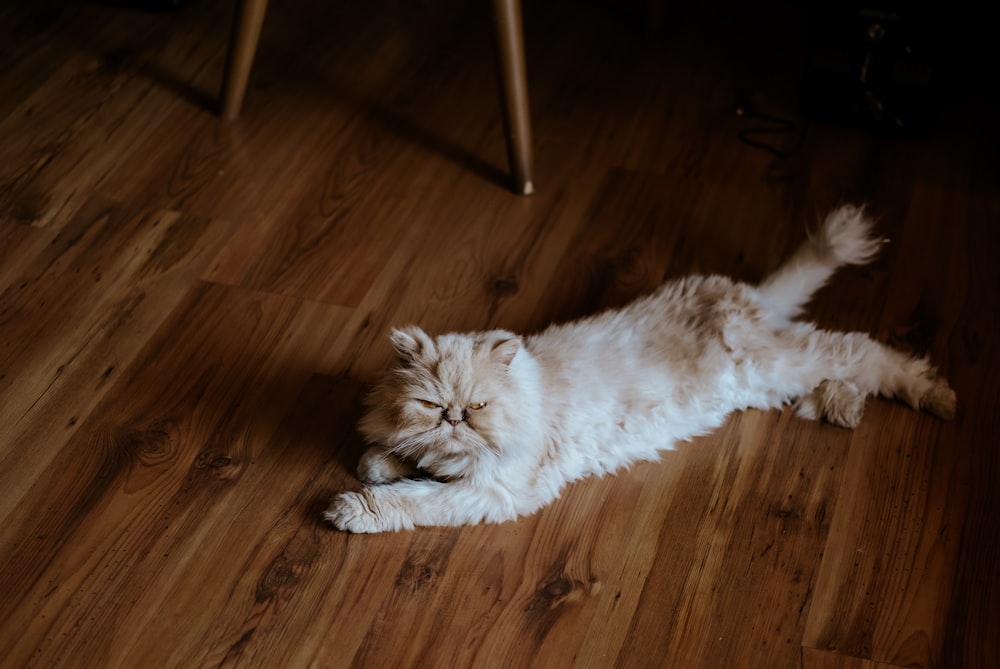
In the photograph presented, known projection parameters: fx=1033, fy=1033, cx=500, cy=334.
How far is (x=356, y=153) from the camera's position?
2020 millimetres

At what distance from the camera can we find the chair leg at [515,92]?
177 cm

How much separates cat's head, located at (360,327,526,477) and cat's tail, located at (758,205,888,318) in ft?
1.59

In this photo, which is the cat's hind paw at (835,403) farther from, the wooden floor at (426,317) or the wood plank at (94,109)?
the wood plank at (94,109)

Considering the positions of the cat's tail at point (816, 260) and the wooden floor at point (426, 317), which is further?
the cat's tail at point (816, 260)

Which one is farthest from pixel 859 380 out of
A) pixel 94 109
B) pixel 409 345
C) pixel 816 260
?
pixel 94 109

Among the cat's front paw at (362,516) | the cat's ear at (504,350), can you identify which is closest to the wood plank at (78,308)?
the cat's front paw at (362,516)

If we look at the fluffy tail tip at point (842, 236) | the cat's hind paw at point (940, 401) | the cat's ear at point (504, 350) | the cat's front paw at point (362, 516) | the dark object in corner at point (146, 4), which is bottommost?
the cat's hind paw at point (940, 401)

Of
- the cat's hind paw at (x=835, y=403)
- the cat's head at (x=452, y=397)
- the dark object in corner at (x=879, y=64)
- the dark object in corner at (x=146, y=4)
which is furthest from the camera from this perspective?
the dark object in corner at (x=146, y=4)

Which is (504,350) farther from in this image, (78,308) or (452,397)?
(78,308)

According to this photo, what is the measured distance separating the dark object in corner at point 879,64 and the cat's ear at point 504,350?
1052 millimetres

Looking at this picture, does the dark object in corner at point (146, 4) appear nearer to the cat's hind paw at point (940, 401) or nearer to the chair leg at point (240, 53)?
the chair leg at point (240, 53)

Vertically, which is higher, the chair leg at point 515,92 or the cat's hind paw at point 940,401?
the chair leg at point 515,92

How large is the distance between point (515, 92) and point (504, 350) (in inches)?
27.7

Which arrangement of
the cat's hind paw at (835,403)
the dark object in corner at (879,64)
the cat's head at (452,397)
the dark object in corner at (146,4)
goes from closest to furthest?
the cat's head at (452,397)
the cat's hind paw at (835,403)
the dark object in corner at (879,64)
the dark object in corner at (146,4)
